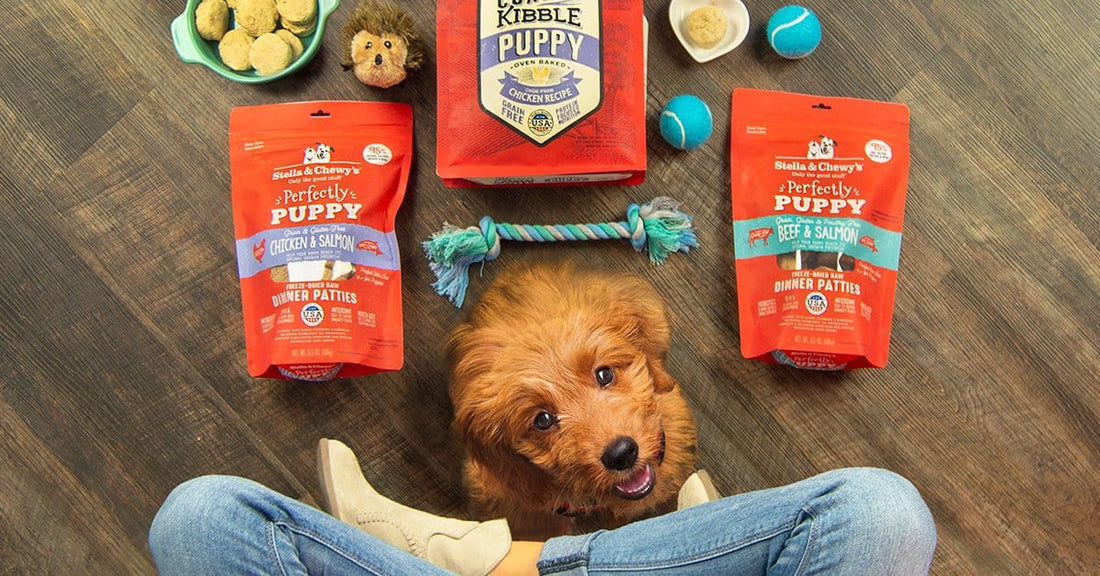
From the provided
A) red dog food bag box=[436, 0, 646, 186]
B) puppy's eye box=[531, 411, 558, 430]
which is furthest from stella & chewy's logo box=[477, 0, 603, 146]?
puppy's eye box=[531, 411, 558, 430]

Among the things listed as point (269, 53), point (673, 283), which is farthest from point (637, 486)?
point (269, 53)

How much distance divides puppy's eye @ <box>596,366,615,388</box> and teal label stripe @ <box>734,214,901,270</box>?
463mm

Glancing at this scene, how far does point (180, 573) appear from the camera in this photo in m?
1.15

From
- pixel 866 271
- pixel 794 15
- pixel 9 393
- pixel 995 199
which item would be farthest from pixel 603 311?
pixel 9 393

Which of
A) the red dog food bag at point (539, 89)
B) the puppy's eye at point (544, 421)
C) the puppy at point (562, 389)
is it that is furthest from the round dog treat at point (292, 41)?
the puppy's eye at point (544, 421)

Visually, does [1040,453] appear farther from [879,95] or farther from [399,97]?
[399,97]

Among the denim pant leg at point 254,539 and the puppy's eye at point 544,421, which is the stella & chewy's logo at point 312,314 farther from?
the puppy's eye at point 544,421

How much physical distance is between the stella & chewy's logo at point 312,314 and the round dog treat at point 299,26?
53cm

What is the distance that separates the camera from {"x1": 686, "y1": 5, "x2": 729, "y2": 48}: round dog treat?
1.37 metres

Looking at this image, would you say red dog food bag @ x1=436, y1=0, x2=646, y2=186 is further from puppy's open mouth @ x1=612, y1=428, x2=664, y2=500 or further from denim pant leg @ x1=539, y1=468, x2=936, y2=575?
denim pant leg @ x1=539, y1=468, x2=936, y2=575

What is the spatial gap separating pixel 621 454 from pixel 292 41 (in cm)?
99

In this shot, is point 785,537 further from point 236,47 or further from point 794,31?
point 236,47

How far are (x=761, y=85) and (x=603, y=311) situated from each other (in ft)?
2.10

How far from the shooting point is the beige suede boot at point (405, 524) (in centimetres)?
128
